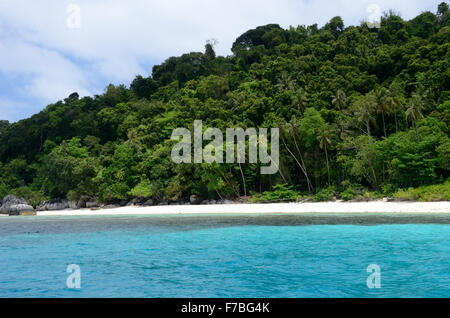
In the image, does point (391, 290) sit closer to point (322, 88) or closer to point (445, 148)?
point (445, 148)

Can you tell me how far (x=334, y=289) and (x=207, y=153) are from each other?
29.2m

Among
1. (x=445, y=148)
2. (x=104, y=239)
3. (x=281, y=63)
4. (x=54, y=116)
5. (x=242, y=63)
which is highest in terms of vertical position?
(x=242, y=63)

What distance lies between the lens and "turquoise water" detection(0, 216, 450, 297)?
7.27 metres

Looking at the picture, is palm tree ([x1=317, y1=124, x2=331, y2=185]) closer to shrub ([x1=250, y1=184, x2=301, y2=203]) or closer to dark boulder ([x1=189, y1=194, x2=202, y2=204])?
shrub ([x1=250, y1=184, x2=301, y2=203])

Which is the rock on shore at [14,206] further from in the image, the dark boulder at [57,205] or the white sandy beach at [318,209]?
the white sandy beach at [318,209]

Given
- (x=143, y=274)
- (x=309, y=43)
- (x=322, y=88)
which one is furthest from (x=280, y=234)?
(x=309, y=43)

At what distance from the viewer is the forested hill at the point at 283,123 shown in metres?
32.8

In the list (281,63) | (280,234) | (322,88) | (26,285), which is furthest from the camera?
(281,63)

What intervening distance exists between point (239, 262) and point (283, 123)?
27885 mm

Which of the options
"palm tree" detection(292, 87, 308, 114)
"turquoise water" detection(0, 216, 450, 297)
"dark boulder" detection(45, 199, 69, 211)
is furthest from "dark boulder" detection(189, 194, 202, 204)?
"turquoise water" detection(0, 216, 450, 297)

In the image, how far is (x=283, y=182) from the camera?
36.4 meters

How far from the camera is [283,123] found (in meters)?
36.4

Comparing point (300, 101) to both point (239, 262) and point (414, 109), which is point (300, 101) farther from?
point (239, 262)

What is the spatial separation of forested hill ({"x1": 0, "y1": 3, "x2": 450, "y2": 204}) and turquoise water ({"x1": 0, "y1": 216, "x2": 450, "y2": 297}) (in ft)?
55.7
